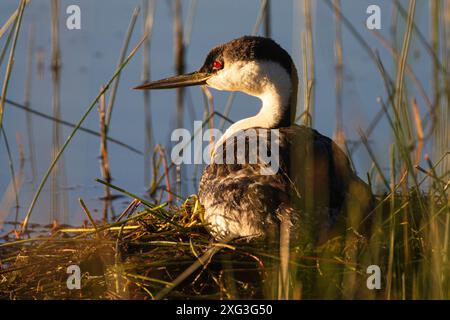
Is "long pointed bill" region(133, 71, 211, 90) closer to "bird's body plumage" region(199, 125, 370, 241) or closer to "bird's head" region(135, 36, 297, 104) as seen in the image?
"bird's head" region(135, 36, 297, 104)

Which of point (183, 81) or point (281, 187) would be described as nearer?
point (281, 187)

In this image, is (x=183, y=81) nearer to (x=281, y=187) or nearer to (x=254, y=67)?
(x=254, y=67)

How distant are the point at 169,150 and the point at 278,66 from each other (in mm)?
2149

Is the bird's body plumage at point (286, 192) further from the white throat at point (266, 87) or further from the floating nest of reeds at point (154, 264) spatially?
the white throat at point (266, 87)

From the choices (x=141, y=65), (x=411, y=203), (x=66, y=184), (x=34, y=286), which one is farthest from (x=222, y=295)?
(x=141, y=65)

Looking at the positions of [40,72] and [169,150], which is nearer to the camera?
[169,150]

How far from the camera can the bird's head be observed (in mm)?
5660

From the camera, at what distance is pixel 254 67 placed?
226 inches

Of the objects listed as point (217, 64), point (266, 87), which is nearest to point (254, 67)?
point (266, 87)

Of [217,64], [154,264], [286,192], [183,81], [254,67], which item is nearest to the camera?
[154,264]

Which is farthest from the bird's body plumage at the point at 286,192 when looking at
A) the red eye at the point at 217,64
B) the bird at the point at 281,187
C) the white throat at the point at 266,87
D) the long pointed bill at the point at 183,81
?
the long pointed bill at the point at 183,81

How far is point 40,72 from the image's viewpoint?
8.62 metres

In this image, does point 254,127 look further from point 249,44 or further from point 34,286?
point 34,286

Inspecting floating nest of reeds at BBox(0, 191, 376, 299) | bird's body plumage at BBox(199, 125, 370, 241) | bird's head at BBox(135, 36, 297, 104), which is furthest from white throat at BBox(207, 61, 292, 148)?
floating nest of reeds at BBox(0, 191, 376, 299)
